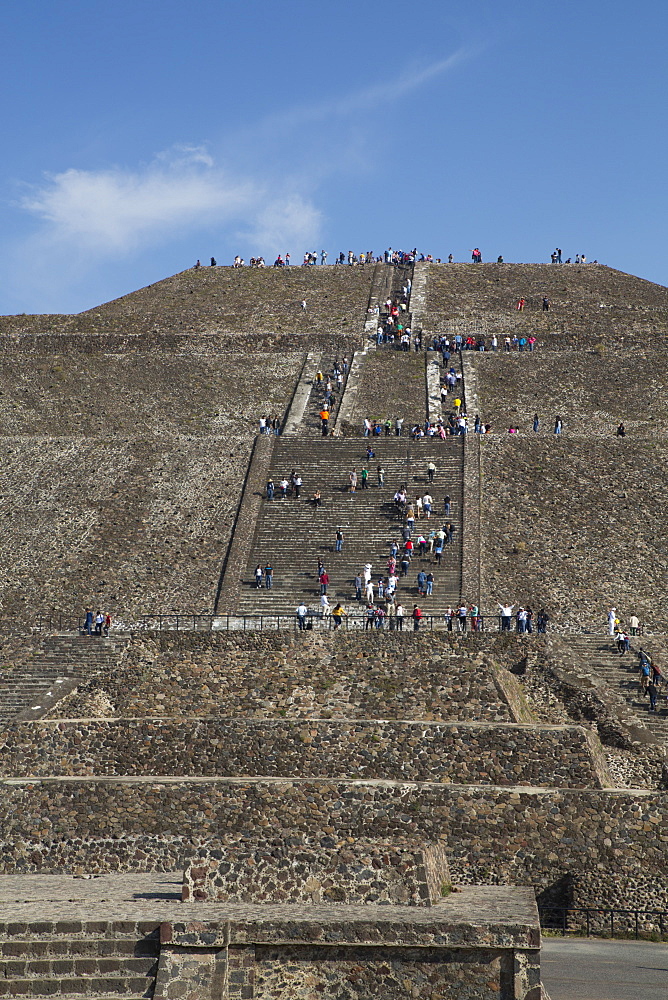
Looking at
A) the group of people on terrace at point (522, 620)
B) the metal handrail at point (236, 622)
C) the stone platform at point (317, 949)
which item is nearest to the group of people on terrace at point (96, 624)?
the metal handrail at point (236, 622)

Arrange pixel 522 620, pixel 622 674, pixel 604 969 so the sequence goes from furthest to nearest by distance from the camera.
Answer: pixel 522 620 → pixel 622 674 → pixel 604 969

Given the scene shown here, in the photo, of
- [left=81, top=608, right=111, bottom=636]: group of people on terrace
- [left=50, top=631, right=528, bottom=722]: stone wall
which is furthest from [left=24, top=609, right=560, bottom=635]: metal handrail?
[left=50, top=631, right=528, bottom=722]: stone wall

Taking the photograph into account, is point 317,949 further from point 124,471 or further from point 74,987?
point 124,471

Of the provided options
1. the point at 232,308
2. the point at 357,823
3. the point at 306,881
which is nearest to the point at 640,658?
the point at 357,823

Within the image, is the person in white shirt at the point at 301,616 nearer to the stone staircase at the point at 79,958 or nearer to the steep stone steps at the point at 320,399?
the steep stone steps at the point at 320,399

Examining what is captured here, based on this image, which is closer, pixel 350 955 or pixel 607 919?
pixel 350 955

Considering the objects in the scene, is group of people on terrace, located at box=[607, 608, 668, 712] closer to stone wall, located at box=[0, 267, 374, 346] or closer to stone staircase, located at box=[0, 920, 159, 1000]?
stone staircase, located at box=[0, 920, 159, 1000]

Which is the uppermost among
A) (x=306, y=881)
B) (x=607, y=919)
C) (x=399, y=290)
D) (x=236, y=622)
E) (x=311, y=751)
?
(x=399, y=290)

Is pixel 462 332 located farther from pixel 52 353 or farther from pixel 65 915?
pixel 65 915
